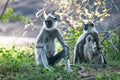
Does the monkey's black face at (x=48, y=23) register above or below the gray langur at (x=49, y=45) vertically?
above

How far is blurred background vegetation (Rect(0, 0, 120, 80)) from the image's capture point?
27.3 ft

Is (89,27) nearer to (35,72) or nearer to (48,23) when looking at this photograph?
(48,23)

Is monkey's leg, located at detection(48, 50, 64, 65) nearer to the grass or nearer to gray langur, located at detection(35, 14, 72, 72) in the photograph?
gray langur, located at detection(35, 14, 72, 72)

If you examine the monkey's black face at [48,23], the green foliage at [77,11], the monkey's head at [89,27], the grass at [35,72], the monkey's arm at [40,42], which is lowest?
the grass at [35,72]

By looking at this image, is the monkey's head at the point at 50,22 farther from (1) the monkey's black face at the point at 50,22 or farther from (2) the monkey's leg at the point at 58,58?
(2) the monkey's leg at the point at 58,58

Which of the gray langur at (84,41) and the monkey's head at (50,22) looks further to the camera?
the gray langur at (84,41)

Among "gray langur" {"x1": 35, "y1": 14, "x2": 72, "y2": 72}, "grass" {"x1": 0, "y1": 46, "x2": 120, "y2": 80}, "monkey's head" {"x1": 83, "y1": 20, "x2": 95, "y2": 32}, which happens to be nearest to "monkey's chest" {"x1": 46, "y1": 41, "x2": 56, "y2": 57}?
"gray langur" {"x1": 35, "y1": 14, "x2": 72, "y2": 72}

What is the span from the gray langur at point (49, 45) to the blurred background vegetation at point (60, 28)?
277mm

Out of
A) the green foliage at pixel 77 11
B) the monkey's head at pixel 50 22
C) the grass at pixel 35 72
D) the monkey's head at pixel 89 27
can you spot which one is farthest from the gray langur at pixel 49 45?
the green foliage at pixel 77 11

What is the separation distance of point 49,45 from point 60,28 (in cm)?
340

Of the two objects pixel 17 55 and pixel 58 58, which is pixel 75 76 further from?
pixel 17 55

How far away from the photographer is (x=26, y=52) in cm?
1184

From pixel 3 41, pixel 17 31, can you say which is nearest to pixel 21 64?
pixel 3 41

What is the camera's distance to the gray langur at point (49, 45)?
9211 mm
